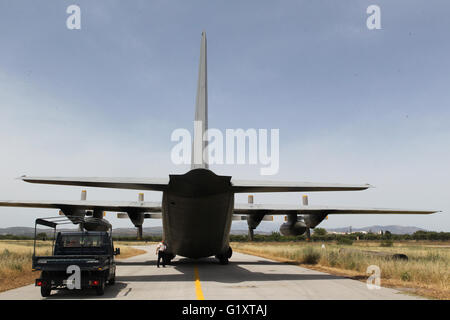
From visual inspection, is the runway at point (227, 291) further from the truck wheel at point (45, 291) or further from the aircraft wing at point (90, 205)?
the aircraft wing at point (90, 205)

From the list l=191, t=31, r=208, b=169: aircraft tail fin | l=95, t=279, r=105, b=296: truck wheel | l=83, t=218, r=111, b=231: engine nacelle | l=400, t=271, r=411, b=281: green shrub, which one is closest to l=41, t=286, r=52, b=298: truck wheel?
l=95, t=279, r=105, b=296: truck wheel

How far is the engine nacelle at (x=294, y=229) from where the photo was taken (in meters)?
23.1

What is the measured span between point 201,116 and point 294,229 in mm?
12307

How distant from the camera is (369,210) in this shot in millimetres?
22750

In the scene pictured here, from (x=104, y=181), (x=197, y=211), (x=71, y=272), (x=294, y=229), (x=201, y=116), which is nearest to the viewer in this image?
(x=71, y=272)

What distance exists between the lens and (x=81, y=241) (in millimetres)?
11805

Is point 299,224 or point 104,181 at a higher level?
point 104,181

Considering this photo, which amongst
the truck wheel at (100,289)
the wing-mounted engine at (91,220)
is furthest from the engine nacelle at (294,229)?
the truck wheel at (100,289)

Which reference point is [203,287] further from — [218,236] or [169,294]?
[218,236]

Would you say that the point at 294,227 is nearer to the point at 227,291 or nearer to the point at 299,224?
the point at 299,224

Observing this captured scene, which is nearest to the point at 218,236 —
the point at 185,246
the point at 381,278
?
Answer: the point at 185,246

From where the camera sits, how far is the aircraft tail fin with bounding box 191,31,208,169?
1295 centimetres

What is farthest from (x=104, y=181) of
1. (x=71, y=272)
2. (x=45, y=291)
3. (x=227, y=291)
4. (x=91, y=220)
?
(x=91, y=220)
